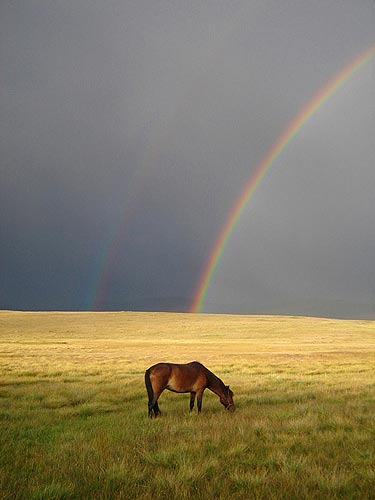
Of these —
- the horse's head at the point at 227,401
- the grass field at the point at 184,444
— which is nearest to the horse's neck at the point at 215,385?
the horse's head at the point at 227,401

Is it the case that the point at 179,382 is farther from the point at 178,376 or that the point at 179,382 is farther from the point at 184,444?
the point at 184,444

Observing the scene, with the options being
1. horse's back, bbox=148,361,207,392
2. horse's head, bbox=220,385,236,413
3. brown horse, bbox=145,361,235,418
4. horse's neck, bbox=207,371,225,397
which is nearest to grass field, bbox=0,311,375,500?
horse's head, bbox=220,385,236,413

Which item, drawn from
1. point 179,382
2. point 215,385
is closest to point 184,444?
point 179,382

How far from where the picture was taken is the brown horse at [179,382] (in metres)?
12.8

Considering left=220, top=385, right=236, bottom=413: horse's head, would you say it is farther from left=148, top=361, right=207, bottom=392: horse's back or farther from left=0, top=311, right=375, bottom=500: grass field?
left=148, top=361, right=207, bottom=392: horse's back

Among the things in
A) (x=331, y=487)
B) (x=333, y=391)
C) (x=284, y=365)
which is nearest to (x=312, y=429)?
(x=331, y=487)

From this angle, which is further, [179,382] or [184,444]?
[179,382]

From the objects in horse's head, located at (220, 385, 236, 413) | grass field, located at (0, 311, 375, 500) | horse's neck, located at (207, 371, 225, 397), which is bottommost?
grass field, located at (0, 311, 375, 500)

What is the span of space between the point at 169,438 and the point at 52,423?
4401 millimetres

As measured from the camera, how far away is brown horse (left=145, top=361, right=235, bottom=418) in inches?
505

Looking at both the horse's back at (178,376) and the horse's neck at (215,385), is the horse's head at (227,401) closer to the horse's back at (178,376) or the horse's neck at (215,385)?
the horse's neck at (215,385)

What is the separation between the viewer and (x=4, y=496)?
6.03m

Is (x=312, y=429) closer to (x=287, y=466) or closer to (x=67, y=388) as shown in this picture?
(x=287, y=466)

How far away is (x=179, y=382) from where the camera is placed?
13172mm
